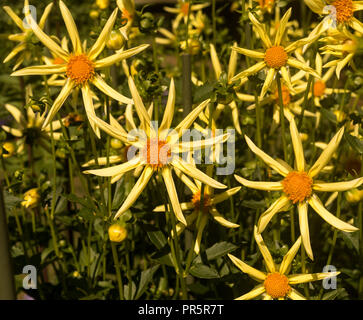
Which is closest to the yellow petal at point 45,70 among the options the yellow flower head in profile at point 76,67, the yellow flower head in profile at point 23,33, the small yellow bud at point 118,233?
the yellow flower head in profile at point 76,67

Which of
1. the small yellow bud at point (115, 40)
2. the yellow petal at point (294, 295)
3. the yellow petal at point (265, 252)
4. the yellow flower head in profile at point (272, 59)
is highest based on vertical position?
the small yellow bud at point (115, 40)

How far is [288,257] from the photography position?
3.10ft

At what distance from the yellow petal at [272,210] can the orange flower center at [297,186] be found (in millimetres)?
13

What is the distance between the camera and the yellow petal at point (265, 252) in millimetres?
929

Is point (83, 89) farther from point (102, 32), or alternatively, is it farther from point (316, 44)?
point (316, 44)

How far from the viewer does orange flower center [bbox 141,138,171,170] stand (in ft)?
2.88

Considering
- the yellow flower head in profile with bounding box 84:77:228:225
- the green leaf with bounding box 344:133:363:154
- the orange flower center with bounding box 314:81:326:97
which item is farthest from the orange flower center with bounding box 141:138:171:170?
the orange flower center with bounding box 314:81:326:97

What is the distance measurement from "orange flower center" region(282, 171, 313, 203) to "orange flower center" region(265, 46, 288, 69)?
22 centimetres

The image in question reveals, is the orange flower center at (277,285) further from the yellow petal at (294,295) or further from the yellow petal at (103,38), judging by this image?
the yellow petal at (103,38)

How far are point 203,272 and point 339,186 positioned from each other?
330 mm

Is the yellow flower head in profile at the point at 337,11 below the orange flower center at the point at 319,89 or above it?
below

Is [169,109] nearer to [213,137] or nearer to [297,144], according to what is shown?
[213,137]

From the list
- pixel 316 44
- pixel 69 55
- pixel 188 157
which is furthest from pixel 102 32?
pixel 316 44

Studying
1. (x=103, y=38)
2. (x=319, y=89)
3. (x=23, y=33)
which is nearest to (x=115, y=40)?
(x=103, y=38)
